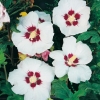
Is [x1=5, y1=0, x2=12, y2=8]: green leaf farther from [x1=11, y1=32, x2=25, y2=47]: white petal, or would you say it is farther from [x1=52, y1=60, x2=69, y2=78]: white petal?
[x1=52, y1=60, x2=69, y2=78]: white petal

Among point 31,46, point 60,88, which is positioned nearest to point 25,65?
point 31,46

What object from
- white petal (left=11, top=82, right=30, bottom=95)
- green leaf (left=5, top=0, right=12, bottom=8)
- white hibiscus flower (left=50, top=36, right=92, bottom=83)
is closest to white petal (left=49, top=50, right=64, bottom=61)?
white hibiscus flower (left=50, top=36, right=92, bottom=83)

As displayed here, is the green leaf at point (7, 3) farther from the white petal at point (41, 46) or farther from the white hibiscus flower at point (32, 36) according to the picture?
the white petal at point (41, 46)

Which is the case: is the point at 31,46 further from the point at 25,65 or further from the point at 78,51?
the point at 78,51

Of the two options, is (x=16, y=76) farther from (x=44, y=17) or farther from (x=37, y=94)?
(x=44, y=17)

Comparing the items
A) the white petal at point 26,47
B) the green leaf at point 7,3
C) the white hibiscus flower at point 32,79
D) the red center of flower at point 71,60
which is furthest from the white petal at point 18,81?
the green leaf at point 7,3

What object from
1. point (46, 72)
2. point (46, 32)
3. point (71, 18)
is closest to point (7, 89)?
point (46, 72)
